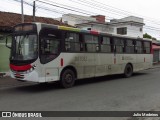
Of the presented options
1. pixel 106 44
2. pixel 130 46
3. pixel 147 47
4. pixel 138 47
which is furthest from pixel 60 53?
pixel 147 47

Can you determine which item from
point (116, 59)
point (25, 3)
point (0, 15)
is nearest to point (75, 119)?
point (116, 59)

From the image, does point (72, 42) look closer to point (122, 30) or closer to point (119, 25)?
point (122, 30)

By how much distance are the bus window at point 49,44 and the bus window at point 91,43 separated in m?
2.20

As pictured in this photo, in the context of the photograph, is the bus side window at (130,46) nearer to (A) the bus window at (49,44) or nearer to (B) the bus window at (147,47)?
(B) the bus window at (147,47)

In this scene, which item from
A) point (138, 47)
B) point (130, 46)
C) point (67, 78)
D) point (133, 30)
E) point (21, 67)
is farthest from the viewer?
point (133, 30)

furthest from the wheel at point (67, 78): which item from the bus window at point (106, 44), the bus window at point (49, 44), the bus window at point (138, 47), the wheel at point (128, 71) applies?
the bus window at point (138, 47)

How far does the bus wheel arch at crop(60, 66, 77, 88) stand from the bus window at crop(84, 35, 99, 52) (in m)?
1.68

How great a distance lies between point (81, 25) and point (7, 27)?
30.0m

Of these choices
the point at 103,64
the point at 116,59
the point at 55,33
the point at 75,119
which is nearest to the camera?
the point at 75,119

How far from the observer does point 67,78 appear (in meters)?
12.9

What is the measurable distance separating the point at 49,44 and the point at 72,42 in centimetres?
164

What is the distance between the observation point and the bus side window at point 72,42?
515 inches

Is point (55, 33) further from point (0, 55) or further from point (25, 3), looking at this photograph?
point (25, 3)

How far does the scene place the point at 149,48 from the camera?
20922 millimetres
